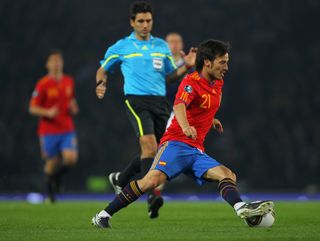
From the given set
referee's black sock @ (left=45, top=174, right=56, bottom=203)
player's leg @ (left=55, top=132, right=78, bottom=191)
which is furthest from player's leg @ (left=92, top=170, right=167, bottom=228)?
player's leg @ (left=55, top=132, right=78, bottom=191)

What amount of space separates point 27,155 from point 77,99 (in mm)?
1570

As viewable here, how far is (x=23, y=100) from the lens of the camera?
55.4ft

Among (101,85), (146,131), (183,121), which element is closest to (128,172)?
(146,131)

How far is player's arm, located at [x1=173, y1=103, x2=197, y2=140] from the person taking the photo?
6.65 metres

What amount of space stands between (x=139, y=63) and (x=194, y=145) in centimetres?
231

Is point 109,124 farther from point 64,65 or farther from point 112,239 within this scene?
point 112,239

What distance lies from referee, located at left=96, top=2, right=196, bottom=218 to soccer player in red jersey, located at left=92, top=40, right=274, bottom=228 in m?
1.73

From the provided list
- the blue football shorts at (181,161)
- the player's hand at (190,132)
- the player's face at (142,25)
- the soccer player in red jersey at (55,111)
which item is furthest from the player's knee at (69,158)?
the player's hand at (190,132)

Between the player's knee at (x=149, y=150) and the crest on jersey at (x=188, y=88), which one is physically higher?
the crest on jersey at (x=188, y=88)

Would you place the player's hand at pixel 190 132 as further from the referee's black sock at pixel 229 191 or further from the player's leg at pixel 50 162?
the player's leg at pixel 50 162

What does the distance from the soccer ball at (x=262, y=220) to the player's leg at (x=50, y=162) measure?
23.1ft

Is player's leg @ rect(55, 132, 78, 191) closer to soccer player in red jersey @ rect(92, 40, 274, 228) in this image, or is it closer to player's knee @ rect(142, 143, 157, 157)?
player's knee @ rect(142, 143, 157, 157)

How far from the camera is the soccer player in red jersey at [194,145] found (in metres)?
7.10

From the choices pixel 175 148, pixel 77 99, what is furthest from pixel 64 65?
pixel 175 148
